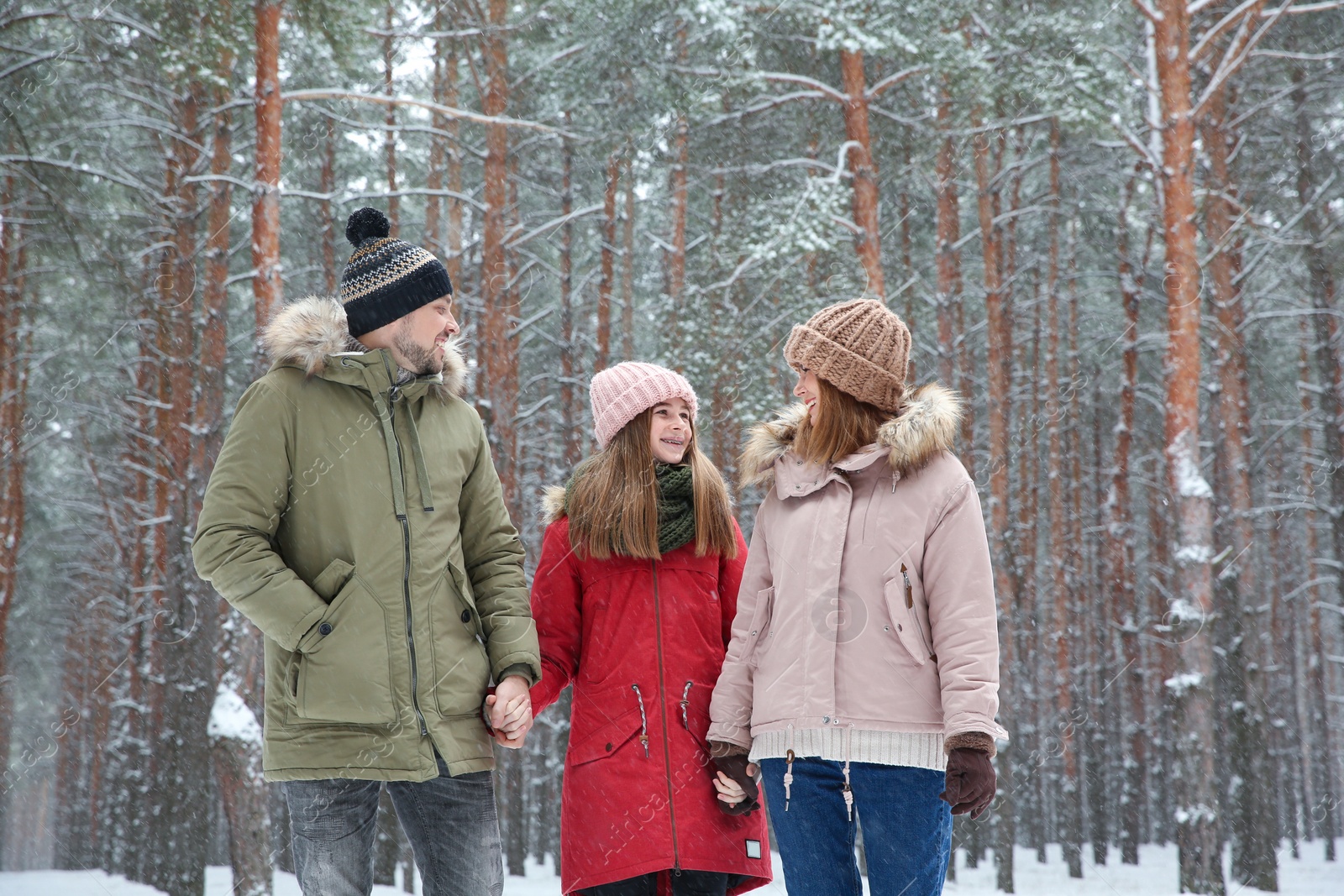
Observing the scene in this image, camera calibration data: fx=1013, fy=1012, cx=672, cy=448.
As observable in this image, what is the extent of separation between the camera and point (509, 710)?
2643 millimetres

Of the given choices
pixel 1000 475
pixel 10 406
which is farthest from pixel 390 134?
pixel 1000 475

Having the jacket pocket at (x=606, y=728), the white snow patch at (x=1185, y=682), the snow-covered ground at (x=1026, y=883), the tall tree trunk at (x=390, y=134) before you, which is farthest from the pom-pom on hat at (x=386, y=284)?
the tall tree trunk at (x=390, y=134)

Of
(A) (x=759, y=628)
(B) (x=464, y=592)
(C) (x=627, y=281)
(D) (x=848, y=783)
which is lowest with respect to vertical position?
(D) (x=848, y=783)

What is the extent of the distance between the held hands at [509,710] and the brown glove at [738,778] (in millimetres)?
606

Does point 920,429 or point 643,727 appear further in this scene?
point 643,727

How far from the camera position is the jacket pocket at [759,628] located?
293cm

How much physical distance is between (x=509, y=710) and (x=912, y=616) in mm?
1078

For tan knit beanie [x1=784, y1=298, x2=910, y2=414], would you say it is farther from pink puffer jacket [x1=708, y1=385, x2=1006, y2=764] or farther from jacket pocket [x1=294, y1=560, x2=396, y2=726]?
jacket pocket [x1=294, y1=560, x2=396, y2=726]

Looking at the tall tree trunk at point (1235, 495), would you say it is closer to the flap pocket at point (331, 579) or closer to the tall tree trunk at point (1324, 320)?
the tall tree trunk at point (1324, 320)

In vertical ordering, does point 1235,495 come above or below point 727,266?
below

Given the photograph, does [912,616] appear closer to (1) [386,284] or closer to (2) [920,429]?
(2) [920,429]

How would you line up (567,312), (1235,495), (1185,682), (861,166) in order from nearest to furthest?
(1185,682)
(861,166)
(1235,495)
(567,312)

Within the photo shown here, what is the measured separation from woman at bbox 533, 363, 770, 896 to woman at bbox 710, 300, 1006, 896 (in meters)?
0.20

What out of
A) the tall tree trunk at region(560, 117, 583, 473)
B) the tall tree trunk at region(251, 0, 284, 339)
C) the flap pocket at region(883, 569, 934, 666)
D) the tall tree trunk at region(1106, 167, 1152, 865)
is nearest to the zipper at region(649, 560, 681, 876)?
the flap pocket at region(883, 569, 934, 666)
